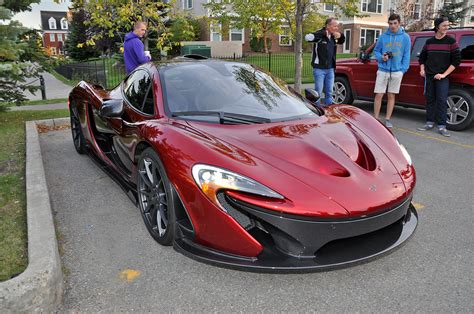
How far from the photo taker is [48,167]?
5.25 meters

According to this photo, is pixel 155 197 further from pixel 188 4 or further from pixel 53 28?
pixel 53 28

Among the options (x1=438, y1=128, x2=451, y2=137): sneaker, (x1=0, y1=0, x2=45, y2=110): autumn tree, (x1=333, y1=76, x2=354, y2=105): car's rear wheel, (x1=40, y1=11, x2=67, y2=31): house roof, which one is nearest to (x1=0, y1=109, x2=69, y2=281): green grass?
(x1=0, y1=0, x2=45, y2=110): autumn tree

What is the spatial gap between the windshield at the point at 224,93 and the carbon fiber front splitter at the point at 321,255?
119 cm

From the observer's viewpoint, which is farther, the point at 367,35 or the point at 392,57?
the point at 367,35

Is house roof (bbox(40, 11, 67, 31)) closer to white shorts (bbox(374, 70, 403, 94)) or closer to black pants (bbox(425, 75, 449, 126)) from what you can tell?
white shorts (bbox(374, 70, 403, 94))

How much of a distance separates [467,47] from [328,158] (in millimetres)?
5578

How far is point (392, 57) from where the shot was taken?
22.8 ft

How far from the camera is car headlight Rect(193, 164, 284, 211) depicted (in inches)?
94.3

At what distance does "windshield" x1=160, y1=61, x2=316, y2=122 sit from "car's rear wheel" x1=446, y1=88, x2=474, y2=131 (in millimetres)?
4302

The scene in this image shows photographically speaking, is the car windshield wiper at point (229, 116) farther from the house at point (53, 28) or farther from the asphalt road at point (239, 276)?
the house at point (53, 28)

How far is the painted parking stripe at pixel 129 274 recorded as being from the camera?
2729mm

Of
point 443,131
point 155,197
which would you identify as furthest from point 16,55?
point 443,131

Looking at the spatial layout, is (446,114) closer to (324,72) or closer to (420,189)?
(324,72)

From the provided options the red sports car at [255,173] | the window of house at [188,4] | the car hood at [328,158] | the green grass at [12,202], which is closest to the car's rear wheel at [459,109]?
the red sports car at [255,173]
